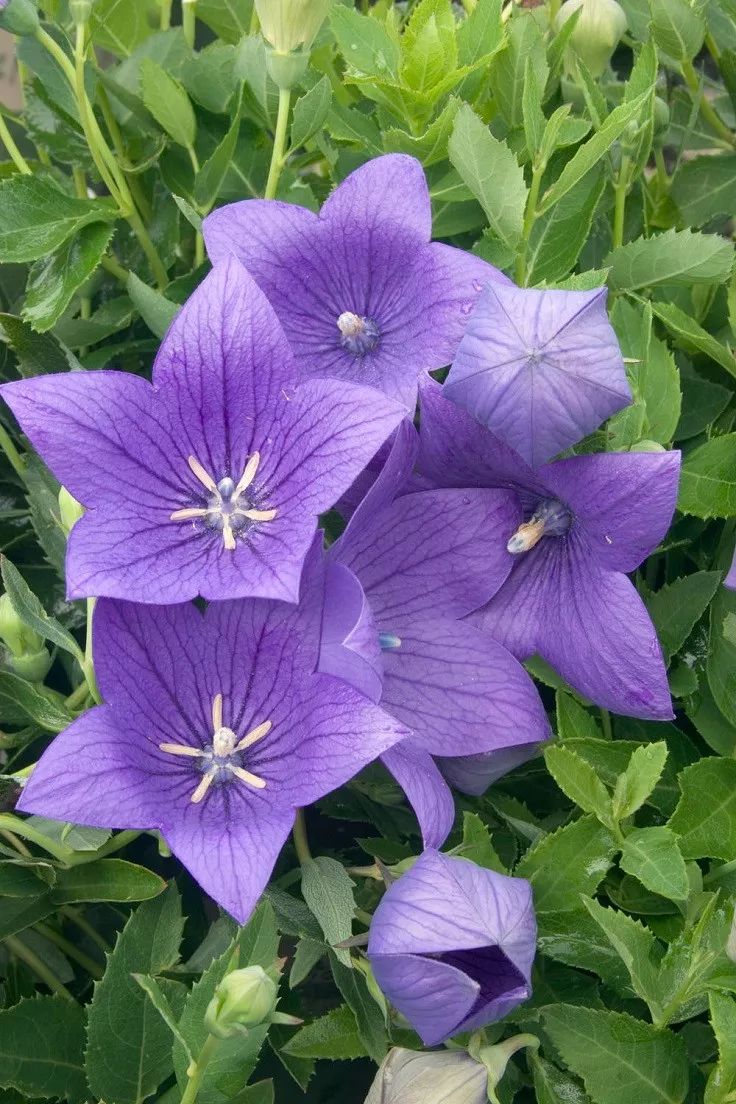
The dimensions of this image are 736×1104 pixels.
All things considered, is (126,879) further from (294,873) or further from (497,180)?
(497,180)

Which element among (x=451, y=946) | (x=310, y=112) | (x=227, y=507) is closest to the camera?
(x=451, y=946)

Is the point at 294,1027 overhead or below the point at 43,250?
below

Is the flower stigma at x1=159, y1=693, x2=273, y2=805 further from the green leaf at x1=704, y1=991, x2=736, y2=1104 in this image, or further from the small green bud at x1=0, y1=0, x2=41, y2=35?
the small green bud at x1=0, y1=0, x2=41, y2=35

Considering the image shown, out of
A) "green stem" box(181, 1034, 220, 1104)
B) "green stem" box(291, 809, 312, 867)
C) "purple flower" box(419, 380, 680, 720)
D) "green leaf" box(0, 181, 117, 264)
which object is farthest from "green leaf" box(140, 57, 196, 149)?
"green stem" box(181, 1034, 220, 1104)

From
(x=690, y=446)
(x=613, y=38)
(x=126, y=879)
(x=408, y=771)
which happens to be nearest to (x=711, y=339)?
(x=690, y=446)

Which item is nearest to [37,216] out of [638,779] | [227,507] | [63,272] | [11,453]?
[63,272]

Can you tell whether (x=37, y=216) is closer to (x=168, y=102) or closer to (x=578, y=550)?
(x=168, y=102)
